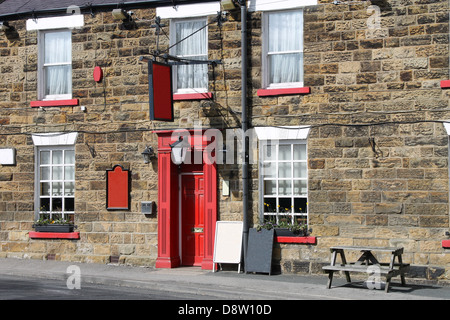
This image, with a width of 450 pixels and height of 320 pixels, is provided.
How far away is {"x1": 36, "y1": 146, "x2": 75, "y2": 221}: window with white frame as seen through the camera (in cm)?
1454

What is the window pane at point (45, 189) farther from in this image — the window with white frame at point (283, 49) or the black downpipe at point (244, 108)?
the window with white frame at point (283, 49)

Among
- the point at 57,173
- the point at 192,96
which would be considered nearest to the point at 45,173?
the point at 57,173

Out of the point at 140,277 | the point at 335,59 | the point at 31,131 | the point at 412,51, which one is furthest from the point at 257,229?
the point at 31,131

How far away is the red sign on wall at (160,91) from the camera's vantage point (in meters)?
12.7

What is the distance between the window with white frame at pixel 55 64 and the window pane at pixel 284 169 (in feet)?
16.1

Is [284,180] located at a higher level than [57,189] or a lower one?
higher

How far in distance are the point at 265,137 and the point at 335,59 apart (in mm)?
2030

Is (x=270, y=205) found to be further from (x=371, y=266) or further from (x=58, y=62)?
(x=58, y=62)

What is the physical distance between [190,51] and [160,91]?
1404 mm

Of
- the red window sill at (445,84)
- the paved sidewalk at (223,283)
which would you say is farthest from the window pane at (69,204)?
the red window sill at (445,84)

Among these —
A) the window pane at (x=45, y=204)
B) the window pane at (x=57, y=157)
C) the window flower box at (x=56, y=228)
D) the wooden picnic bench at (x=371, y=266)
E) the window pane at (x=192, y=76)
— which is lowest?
the wooden picnic bench at (x=371, y=266)

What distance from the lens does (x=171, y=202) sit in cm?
1372

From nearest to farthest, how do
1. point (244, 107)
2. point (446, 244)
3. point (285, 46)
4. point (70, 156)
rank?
1. point (446, 244)
2. point (244, 107)
3. point (285, 46)
4. point (70, 156)

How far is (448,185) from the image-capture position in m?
12.0
